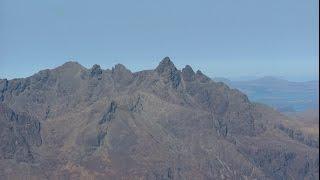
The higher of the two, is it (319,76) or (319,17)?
(319,17)

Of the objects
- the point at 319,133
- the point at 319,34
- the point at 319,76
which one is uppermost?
the point at 319,34

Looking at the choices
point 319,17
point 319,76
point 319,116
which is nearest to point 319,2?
point 319,17

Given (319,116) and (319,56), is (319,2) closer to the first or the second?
(319,56)

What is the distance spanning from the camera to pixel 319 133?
86.9ft

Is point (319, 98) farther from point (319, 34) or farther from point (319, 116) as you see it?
point (319, 34)

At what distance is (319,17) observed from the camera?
27031 mm

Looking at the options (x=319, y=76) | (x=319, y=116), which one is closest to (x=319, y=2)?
(x=319, y=76)

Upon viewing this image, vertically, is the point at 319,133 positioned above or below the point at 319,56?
below

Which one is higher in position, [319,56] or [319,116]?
[319,56]

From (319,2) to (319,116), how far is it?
15.3ft

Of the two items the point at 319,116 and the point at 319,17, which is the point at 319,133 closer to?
the point at 319,116

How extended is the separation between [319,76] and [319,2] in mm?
3035

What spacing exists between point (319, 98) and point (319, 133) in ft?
4.69

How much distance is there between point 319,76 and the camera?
88.4ft
